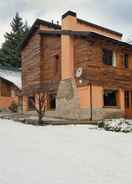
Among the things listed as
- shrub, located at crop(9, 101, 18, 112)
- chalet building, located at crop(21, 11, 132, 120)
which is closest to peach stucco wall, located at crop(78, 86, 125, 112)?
chalet building, located at crop(21, 11, 132, 120)

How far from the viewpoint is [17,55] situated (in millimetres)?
55781

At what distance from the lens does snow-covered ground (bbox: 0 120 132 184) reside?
6152mm

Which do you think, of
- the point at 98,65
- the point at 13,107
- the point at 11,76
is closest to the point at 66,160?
the point at 98,65

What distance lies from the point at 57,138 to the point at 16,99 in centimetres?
2792

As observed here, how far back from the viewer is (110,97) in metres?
21.9

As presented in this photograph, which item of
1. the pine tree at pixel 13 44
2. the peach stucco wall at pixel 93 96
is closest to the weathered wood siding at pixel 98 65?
the peach stucco wall at pixel 93 96

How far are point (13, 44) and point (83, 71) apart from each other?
40.7 meters

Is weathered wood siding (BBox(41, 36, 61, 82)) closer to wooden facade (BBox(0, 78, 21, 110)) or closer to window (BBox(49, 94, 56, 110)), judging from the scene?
window (BBox(49, 94, 56, 110))

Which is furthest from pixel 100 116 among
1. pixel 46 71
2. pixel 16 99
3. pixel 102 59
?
pixel 16 99

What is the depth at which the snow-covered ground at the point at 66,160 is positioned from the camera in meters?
6.15

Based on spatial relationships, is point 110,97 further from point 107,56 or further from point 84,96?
point 107,56

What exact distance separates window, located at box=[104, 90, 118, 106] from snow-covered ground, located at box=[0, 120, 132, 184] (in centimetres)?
984

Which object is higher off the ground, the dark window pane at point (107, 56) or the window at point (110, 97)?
the dark window pane at point (107, 56)

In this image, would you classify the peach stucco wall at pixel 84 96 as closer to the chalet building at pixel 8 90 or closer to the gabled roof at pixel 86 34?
the gabled roof at pixel 86 34
